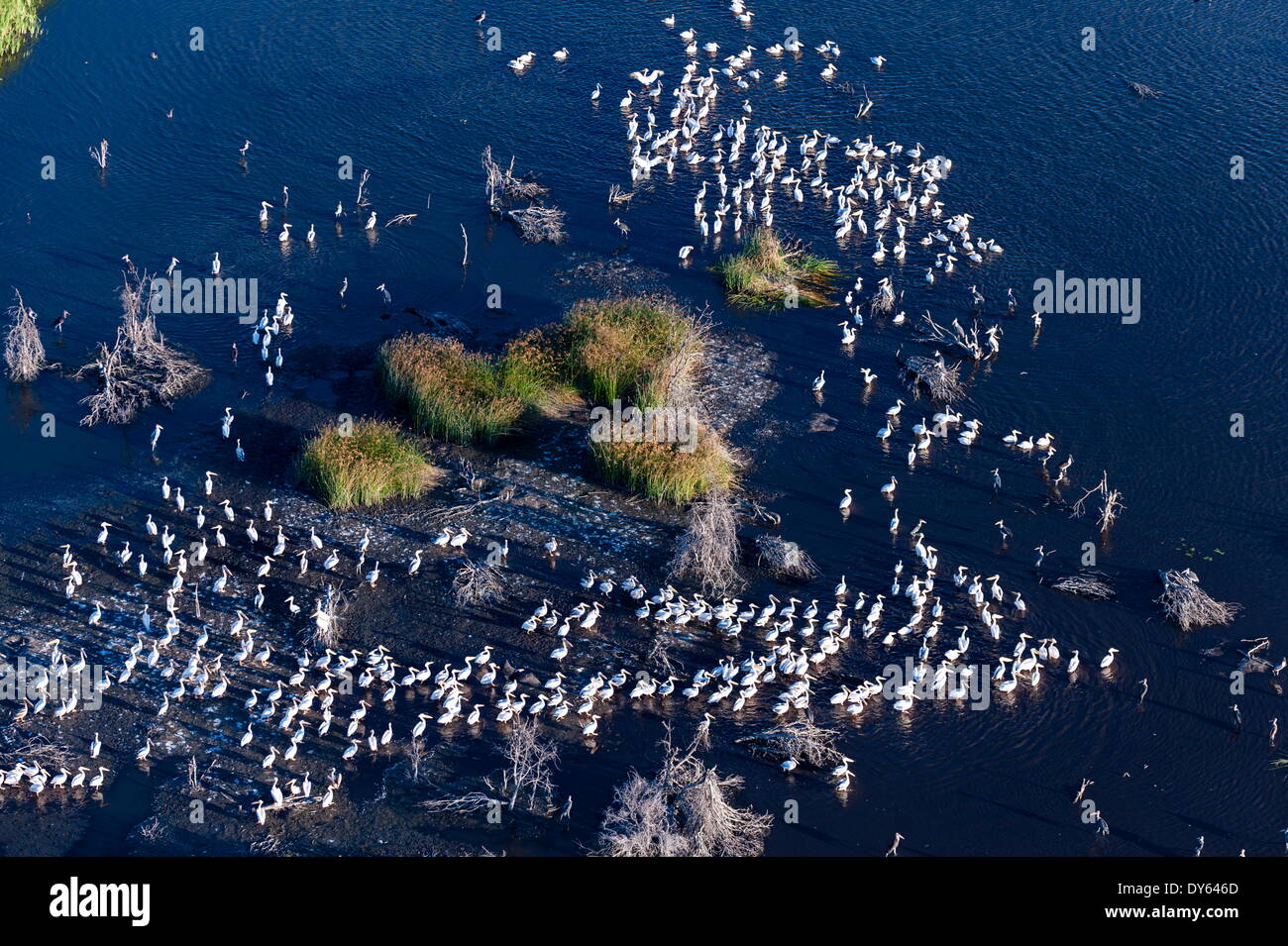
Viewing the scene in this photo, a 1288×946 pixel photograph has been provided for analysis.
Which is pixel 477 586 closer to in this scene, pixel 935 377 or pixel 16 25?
pixel 935 377

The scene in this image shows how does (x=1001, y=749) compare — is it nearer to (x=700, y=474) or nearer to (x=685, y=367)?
(x=700, y=474)

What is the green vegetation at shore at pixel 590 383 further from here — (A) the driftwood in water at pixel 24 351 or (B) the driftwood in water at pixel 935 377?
(A) the driftwood in water at pixel 24 351

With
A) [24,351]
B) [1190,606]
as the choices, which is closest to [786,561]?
[1190,606]

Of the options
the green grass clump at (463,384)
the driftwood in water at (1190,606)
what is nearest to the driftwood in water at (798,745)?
the driftwood in water at (1190,606)

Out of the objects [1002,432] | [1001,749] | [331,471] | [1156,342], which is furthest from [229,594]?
[1156,342]

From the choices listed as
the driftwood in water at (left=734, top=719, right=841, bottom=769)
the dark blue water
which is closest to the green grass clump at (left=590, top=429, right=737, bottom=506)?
the dark blue water

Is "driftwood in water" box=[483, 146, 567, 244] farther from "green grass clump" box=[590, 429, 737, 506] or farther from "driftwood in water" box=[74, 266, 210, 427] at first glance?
"green grass clump" box=[590, 429, 737, 506]
